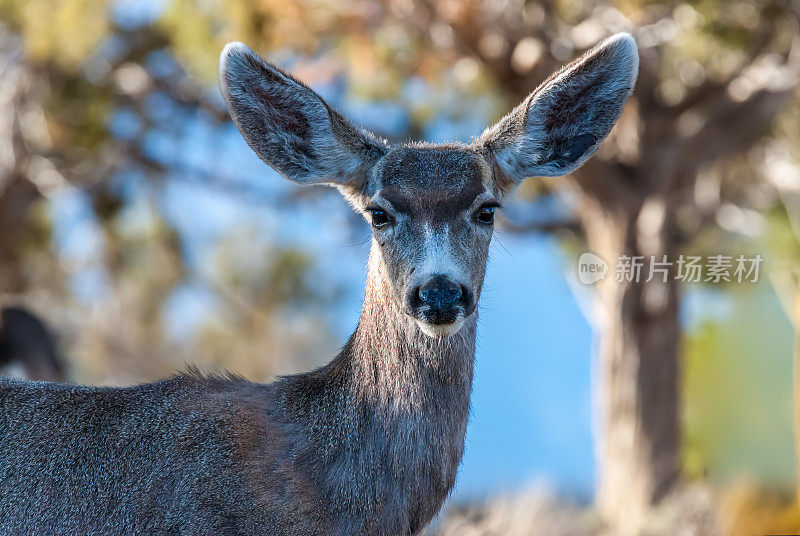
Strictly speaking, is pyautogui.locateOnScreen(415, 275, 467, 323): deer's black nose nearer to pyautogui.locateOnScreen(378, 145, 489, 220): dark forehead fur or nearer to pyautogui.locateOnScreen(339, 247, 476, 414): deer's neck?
pyautogui.locateOnScreen(339, 247, 476, 414): deer's neck

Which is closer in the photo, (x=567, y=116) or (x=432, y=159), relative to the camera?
(x=432, y=159)

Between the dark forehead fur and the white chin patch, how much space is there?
48 centimetres

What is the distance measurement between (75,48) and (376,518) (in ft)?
30.2

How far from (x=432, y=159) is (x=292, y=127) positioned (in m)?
0.67

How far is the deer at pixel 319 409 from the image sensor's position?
12.4 feet

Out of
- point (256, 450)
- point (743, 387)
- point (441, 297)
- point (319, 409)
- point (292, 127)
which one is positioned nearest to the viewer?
point (441, 297)

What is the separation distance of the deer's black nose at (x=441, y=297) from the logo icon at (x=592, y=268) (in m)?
8.51

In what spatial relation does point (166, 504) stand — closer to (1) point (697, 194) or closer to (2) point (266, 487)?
(2) point (266, 487)

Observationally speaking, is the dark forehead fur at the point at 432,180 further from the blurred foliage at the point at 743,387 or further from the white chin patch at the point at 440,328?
the blurred foliage at the point at 743,387

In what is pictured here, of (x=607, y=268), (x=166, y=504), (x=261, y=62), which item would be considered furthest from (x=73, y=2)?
(x=166, y=504)

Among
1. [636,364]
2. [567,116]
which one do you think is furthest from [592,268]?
[567,116]

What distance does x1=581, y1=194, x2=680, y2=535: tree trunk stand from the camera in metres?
11.6

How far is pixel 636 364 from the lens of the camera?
1196 cm

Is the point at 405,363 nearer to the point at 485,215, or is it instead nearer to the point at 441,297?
the point at 441,297
